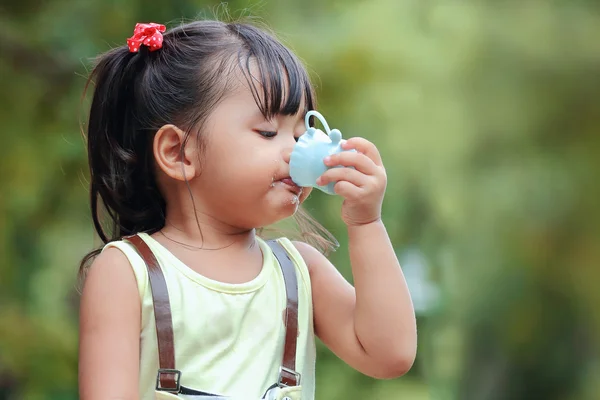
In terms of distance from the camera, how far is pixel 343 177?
4.74 ft

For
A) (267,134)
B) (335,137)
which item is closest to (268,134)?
(267,134)

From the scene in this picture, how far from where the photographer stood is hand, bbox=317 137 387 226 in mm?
1444

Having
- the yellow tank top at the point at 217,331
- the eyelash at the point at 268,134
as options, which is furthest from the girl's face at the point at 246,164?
the yellow tank top at the point at 217,331

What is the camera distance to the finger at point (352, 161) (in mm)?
1443

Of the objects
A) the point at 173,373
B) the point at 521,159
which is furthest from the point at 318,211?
the point at 173,373

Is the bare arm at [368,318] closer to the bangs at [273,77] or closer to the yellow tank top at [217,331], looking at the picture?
the yellow tank top at [217,331]

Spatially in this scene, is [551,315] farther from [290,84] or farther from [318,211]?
[290,84]

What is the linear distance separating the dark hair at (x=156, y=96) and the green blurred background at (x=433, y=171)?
0.54 meters

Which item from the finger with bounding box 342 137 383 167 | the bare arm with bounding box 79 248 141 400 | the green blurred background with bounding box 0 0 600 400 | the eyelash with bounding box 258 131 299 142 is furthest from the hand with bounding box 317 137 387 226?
the green blurred background with bounding box 0 0 600 400

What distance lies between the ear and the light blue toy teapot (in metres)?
0.18

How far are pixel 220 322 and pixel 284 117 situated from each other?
0.33 meters

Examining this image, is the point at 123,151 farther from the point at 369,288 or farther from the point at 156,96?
the point at 369,288

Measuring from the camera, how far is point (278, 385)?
1.49 m

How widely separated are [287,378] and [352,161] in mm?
350
